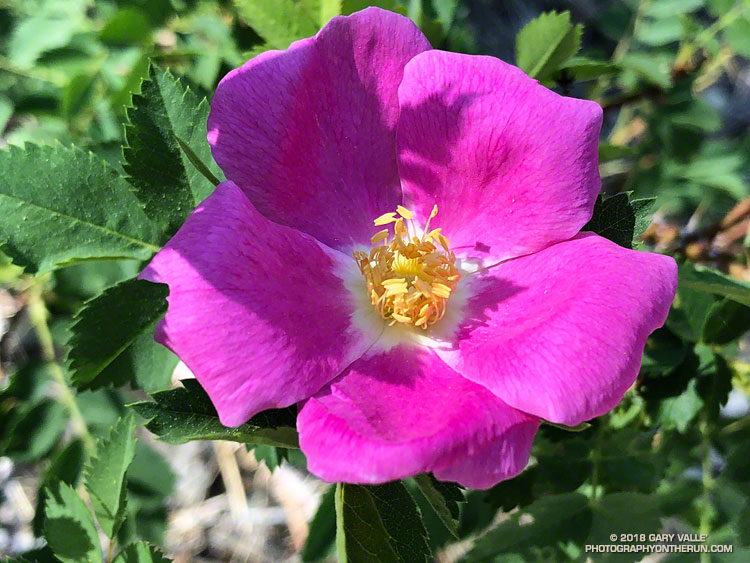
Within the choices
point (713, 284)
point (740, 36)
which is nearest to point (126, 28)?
point (713, 284)

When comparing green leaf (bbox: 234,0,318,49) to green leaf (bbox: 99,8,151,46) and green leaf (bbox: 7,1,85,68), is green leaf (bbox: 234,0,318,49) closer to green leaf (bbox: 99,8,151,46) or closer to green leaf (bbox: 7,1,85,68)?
green leaf (bbox: 99,8,151,46)

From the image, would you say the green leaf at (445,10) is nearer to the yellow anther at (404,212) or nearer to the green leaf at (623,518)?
the yellow anther at (404,212)

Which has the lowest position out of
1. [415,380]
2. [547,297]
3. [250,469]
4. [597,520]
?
[250,469]

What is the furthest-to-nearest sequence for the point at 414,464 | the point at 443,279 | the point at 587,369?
the point at 443,279
the point at 587,369
the point at 414,464

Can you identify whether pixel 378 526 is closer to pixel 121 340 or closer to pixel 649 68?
pixel 121 340

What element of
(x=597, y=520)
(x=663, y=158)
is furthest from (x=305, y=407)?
(x=663, y=158)

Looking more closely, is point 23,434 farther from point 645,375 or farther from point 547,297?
point 645,375
